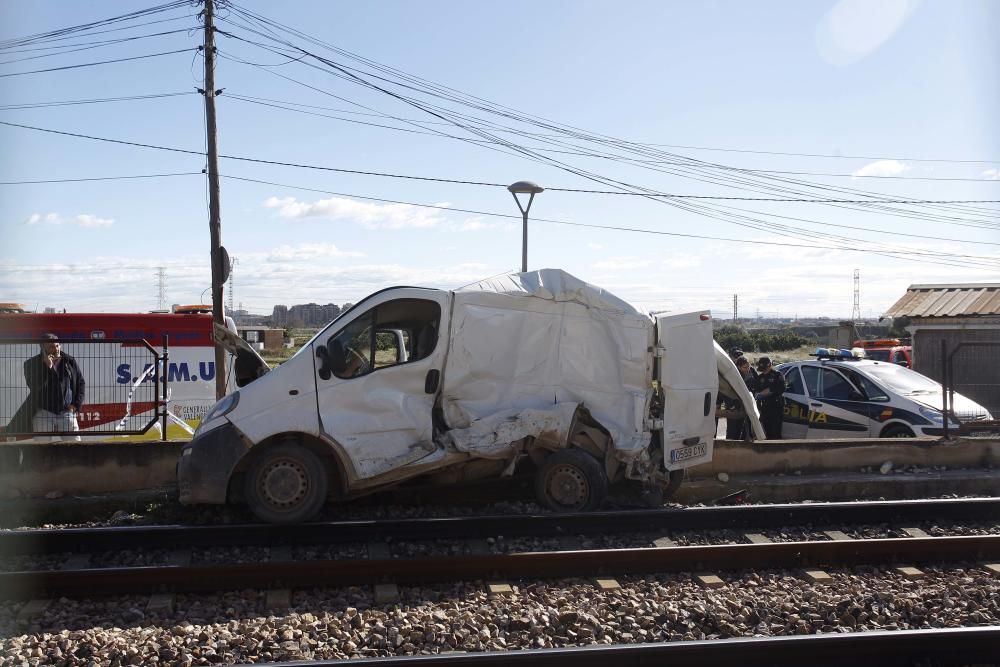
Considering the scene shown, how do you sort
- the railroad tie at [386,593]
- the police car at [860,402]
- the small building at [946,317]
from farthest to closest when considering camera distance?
1. the small building at [946,317]
2. the police car at [860,402]
3. the railroad tie at [386,593]

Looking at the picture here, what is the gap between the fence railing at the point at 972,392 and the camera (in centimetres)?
1243

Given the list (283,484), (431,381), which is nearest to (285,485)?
(283,484)

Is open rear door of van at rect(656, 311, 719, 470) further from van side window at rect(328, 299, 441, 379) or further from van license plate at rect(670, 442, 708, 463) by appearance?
van side window at rect(328, 299, 441, 379)

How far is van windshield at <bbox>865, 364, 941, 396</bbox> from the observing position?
44.7 feet

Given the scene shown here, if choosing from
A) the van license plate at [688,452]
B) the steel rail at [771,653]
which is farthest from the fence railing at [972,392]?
the steel rail at [771,653]

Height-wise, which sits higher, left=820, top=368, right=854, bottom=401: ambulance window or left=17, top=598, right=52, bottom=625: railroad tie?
left=820, top=368, right=854, bottom=401: ambulance window

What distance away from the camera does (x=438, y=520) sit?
8273 mm

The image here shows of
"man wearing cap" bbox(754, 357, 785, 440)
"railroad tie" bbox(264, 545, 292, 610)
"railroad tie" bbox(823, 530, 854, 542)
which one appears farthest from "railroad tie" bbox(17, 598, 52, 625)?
"man wearing cap" bbox(754, 357, 785, 440)

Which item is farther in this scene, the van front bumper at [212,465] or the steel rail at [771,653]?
the van front bumper at [212,465]

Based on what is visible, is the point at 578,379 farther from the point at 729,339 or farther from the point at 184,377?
the point at 729,339

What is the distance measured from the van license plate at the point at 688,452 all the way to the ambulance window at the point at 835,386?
5.38 meters

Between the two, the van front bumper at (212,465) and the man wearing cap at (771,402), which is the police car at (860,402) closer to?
the man wearing cap at (771,402)

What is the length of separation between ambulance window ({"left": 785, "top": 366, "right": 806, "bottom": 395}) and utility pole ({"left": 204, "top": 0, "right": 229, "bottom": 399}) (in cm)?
965

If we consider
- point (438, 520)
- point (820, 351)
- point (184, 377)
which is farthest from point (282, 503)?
point (184, 377)
